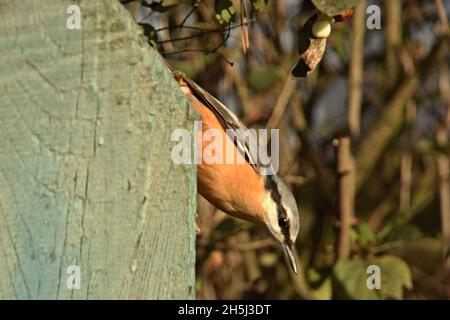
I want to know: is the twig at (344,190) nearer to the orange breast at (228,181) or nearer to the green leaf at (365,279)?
the green leaf at (365,279)

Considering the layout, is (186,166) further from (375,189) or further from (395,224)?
(375,189)

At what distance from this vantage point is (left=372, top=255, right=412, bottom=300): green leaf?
12.0ft

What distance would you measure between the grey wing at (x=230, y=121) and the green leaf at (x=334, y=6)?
78 cm

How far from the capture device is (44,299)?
2109 mm

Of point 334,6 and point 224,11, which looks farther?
point 224,11

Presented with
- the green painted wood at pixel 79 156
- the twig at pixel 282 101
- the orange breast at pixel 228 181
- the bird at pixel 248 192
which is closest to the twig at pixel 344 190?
the twig at pixel 282 101

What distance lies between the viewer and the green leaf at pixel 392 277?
3652 mm

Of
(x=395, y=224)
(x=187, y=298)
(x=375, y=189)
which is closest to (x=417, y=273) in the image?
(x=375, y=189)

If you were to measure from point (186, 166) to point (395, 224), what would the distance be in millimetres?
2093

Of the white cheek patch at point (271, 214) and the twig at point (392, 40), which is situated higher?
the twig at point (392, 40)

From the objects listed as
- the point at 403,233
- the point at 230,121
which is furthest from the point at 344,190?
the point at 230,121

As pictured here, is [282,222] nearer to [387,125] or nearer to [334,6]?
[334,6]

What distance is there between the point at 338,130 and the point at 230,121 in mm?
1948

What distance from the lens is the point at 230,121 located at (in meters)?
3.24
